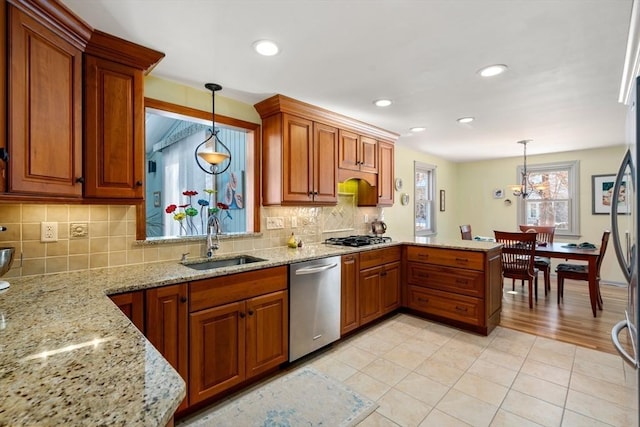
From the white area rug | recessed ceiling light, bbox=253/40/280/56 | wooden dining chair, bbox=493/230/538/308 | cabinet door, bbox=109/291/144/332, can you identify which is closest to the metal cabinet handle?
the white area rug

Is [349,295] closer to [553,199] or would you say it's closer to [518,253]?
[518,253]

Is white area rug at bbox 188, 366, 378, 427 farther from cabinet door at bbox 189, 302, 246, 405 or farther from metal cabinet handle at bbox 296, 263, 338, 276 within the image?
metal cabinet handle at bbox 296, 263, 338, 276

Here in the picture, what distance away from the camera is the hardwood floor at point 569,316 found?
2996mm

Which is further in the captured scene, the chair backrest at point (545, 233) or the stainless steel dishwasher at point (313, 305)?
the chair backrest at point (545, 233)

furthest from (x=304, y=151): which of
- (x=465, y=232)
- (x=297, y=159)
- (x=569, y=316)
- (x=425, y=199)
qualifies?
(x=425, y=199)

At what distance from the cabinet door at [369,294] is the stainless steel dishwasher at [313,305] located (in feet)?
1.30

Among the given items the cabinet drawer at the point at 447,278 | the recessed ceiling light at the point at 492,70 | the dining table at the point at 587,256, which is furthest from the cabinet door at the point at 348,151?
the dining table at the point at 587,256

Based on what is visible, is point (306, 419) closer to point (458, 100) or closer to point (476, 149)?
point (458, 100)

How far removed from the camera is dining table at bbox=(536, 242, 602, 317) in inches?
141

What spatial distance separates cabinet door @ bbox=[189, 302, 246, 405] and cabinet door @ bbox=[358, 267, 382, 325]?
138cm

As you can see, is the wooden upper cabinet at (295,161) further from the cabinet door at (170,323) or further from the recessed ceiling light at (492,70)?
the recessed ceiling light at (492,70)

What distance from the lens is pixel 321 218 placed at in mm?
3633

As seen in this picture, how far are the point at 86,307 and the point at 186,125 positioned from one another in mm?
4355

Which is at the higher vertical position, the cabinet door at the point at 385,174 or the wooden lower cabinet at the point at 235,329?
the cabinet door at the point at 385,174
